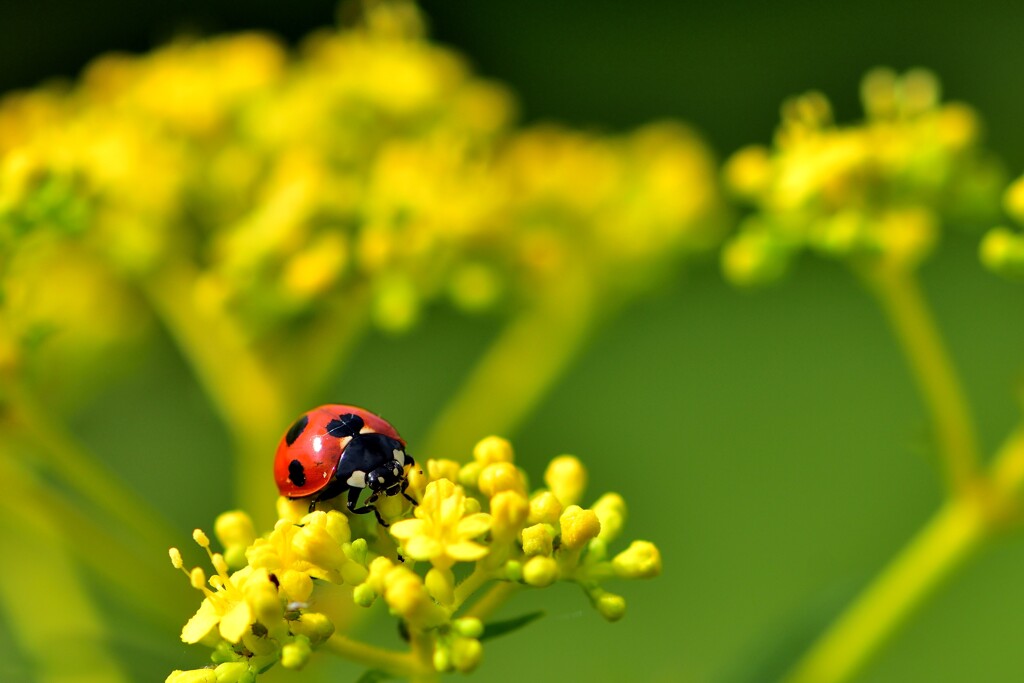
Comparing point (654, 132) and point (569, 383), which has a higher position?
point (654, 132)

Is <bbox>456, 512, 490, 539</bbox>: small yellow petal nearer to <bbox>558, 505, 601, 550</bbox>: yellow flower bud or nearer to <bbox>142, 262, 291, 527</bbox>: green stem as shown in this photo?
<bbox>558, 505, 601, 550</bbox>: yellow flower bud

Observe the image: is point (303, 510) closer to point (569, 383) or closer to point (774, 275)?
Result: point (774, 275)

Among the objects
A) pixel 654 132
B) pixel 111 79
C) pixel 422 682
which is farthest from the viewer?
pixel 654 132

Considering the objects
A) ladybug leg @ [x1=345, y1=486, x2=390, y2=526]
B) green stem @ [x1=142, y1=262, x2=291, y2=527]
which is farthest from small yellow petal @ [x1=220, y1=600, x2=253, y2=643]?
green stem @ [x1=142, y1=262, x2=291, y2=527]

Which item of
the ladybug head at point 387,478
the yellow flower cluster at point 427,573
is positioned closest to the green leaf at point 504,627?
the yellow flower cluster at point 427,573

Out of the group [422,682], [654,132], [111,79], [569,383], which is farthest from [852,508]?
[422,682]

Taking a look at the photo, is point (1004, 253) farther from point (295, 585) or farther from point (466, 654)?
point (295, 585)

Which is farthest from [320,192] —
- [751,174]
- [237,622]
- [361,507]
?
[237,622]
